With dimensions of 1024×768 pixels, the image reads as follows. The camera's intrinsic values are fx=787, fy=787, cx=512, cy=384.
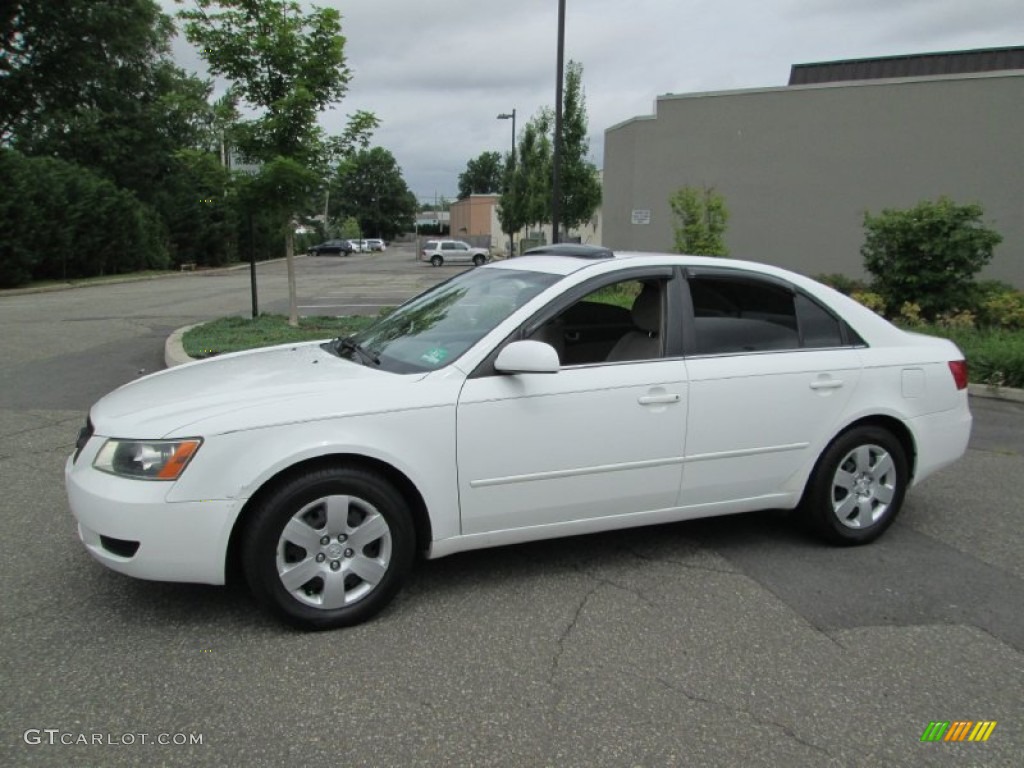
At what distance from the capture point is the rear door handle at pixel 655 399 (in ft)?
12.4

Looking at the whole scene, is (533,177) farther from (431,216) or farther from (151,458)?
(431,216)

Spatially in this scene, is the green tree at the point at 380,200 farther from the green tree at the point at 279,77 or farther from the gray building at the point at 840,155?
the green tree at the point at 279,77

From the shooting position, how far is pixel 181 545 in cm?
314

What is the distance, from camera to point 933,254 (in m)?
11.8

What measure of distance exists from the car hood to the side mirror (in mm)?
406

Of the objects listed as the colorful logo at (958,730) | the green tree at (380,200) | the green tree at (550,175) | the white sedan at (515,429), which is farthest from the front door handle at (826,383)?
the green tree at (380,200)

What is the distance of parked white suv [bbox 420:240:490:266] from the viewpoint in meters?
51.9

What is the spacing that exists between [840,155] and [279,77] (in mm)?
12494

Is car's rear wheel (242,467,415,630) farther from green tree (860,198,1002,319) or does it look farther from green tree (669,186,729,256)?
green tree (860,198,1002,319)

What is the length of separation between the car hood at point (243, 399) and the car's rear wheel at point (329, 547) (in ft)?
0.95

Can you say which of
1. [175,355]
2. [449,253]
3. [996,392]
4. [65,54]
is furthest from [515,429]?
[449,253]

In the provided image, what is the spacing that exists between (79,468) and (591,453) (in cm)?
224

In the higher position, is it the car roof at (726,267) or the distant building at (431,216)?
the distant building at (431,216)

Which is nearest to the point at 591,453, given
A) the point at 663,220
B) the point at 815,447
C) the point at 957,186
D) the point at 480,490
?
the point at 480,490
